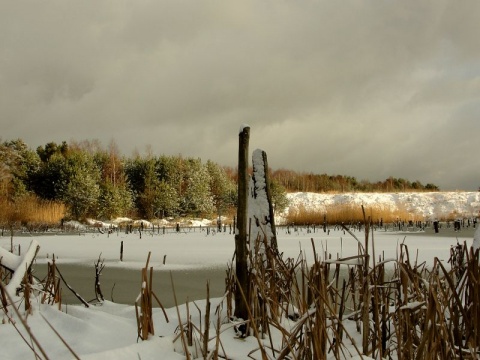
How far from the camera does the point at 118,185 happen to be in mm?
29625

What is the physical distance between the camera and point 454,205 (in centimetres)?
4488

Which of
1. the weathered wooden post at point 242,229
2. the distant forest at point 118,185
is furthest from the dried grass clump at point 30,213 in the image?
the weathered wooden post at point 242,229

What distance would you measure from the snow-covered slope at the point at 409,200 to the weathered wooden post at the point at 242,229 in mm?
40015

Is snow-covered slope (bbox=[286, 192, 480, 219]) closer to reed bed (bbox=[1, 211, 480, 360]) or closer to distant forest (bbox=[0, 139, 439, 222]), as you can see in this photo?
distant forest (bbox=[0, 139, 439, 222])

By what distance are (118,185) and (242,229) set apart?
2764 centimetres

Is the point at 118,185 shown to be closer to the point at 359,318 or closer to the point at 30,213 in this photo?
the point at 30,213

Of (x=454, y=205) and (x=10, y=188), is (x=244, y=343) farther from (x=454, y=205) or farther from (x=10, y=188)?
(x=454, y=205)

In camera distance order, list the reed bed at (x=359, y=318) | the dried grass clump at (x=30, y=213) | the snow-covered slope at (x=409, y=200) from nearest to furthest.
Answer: the reed bed at (x=359, y=318)
the dried grass clump at (x=30, y=213)
the snow-covered slope at (x=409, y=200)

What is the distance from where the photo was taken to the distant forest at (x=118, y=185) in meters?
26.6

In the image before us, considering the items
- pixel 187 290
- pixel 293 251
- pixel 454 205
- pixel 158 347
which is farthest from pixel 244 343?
pixel 454 205

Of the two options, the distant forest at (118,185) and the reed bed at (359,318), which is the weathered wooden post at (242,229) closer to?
the reed bed at (359,318)

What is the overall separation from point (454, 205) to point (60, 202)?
120 ft

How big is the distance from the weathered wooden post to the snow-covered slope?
40.0 m

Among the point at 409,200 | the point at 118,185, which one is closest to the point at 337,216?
Result: the point at 118,185
